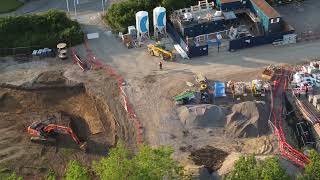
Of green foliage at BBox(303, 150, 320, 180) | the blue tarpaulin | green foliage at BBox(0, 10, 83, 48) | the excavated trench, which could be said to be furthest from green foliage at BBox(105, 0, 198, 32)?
green foliage at BBox(303, 150, 320, 180)

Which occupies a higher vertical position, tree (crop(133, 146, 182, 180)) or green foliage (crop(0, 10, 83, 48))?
green foliage (crop(0, 10, 83, 48))

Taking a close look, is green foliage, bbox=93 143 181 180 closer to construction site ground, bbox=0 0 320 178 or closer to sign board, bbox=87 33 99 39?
construction site ground, bbox=0 0 320 178

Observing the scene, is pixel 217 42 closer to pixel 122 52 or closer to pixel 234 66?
pixel 234 66

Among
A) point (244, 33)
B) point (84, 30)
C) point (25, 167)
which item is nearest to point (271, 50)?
point (244, 33)

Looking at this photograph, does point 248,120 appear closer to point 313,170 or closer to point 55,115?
point 313,170

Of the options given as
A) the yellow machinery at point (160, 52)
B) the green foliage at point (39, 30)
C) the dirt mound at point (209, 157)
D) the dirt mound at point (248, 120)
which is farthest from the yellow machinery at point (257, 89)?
the green foliage at point (39, 30)

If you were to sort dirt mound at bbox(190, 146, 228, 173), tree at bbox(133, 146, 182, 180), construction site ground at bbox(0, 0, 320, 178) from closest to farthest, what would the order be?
tree at bbox(133, 146, 182, 180), dirt mound at bbox(190, 146, 228, 173), construction site ground at bbox(0, 0, 320, 178)
